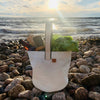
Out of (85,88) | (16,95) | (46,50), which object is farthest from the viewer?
(85,88)

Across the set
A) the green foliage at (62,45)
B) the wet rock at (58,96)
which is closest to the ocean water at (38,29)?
the green foliage at (62,45)

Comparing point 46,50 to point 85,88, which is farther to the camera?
point 85,88

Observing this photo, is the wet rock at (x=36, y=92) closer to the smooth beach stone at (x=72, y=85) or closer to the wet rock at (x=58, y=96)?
the wet rock at (x=58, y=96)

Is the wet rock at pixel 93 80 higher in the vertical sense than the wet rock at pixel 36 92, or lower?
higher

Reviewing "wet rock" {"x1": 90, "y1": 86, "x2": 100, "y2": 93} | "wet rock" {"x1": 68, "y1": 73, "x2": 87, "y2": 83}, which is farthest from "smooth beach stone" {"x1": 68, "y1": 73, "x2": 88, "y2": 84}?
"wet rock" {"x1": 90, "y1": 86, "x2": 100, "y2": 93}

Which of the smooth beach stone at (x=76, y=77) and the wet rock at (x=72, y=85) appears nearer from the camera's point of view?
the wet rock at (x=72, y=85)

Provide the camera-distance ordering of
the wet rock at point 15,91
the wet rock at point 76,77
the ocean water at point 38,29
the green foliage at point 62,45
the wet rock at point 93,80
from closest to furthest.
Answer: the green foliage at point 62,45
the wet rock at point 15,91
the wet rock at point 93,80
the wet rock at point 76,77
the ocean water at point 38,29

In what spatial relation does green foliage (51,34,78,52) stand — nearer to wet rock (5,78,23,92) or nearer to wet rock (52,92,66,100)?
wet rock (52,92,66,100)

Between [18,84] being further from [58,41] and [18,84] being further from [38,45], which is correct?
[58,41]

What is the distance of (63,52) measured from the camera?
1.52 m

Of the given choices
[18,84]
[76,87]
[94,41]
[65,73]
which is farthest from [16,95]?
[94,41]

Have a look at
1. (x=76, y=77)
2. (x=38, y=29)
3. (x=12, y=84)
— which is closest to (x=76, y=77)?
(x=76, y=77)

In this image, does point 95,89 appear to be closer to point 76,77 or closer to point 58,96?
point 76,77

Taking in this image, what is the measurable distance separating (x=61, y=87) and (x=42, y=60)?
448 mm
